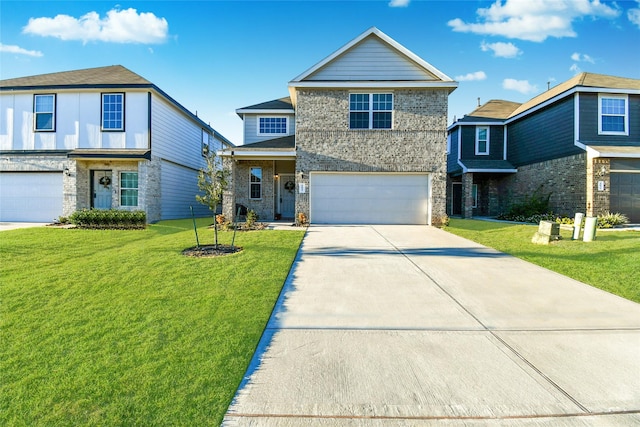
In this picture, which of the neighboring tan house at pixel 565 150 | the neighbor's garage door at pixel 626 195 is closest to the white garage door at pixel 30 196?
the neighboring tan house at pixel 565 150

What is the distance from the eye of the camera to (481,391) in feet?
8.37

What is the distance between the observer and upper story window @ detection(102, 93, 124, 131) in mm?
13945

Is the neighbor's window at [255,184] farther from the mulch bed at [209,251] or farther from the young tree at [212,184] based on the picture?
the mulch bed at [209,251]

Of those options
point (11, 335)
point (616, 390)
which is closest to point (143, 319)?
point (11, 335)

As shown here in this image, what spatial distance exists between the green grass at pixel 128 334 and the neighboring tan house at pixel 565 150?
1501cm

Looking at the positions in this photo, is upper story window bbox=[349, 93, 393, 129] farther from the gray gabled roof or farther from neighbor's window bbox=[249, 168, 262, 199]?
the gray gabled roof

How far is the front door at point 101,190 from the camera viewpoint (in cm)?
1438

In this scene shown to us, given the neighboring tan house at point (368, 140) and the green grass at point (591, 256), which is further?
the neighboring tan house at point (368, 140)

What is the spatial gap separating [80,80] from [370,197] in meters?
13.9

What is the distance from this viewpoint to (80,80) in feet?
46.1

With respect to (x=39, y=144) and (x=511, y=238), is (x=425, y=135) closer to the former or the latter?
(x=511, y=238)

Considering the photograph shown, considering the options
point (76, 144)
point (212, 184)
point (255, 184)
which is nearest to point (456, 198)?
point (255, 184)

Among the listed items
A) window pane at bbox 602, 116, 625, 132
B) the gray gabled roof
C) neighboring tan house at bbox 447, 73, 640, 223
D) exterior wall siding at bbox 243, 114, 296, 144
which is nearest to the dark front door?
neighboring tan house at bbox 447, 73, 640, 223

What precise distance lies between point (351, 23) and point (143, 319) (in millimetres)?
14959
